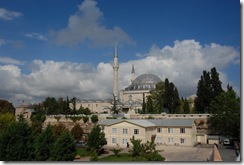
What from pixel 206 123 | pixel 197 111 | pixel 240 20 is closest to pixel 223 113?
pixel 206 123

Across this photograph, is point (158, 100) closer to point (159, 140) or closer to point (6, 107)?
point (159, 140)

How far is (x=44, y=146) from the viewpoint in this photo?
7668 millimetres

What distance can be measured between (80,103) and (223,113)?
2164cm

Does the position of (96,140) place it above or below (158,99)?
below

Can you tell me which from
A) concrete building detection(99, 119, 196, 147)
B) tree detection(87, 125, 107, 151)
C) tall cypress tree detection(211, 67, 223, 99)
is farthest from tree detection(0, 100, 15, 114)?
tall cypress tree detection(211, 67, 223, 99)

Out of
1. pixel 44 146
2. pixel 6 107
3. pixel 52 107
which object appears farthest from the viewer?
pixel 6 107

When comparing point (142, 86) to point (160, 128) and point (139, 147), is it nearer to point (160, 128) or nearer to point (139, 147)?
point (160, 128)

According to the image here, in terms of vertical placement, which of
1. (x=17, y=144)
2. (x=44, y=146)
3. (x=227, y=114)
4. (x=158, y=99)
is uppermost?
(x=158, y=99)

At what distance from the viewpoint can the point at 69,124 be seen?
55.5 feet

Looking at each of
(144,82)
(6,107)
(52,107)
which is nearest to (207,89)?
(52,107)

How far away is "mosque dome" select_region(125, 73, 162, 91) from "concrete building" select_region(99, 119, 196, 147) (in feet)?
58.2

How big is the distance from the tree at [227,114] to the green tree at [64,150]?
5.10 meters

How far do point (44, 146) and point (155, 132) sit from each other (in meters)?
5.34

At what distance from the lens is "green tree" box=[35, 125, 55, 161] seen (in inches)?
284
